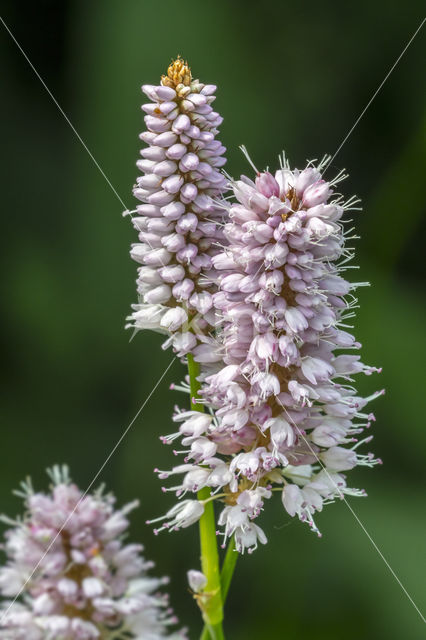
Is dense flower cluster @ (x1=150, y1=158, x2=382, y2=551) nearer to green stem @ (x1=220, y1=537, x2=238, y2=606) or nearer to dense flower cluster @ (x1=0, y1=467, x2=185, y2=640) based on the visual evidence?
green stem @ (x1=220, y1=537, x2=238, y2=606)

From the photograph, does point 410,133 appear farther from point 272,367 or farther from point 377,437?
point 272,367

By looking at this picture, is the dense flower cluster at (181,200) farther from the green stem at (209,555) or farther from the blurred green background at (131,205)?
the blurred green background at (131,205)

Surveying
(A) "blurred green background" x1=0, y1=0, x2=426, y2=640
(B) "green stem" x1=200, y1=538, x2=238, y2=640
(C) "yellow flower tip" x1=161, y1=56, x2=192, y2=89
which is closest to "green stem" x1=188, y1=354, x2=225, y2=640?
(B) "green stem" x1=200, y1=538, x2=238, y2=640

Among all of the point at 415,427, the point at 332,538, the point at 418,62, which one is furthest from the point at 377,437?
the point at 418,62

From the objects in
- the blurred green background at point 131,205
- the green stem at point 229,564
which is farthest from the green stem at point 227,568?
the blurred green background at point 131,205

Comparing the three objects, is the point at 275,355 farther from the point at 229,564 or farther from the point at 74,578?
the point at 74,578

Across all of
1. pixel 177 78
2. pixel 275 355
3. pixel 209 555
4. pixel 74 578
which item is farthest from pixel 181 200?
pixel 74 578
